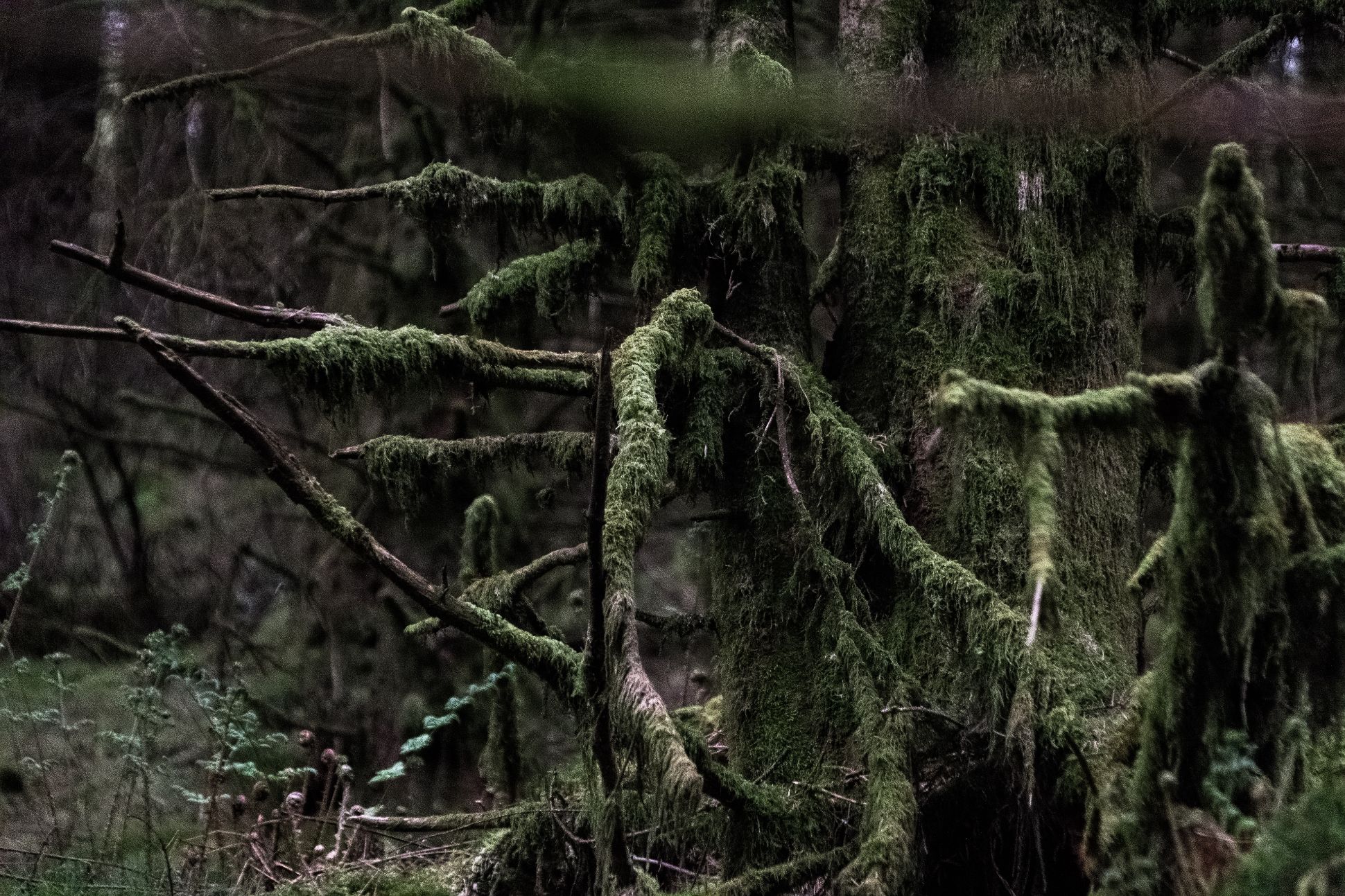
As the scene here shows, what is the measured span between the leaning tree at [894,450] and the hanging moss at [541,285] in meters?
0.02

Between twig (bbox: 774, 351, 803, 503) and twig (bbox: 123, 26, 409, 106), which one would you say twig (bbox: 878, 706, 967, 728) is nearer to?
twig (bbox: 774, 351, 803, 503)

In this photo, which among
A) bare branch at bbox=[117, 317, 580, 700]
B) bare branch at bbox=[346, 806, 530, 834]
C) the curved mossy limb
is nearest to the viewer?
the curved mossy limb

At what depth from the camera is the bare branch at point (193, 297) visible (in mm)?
3268

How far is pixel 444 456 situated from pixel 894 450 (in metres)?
1.80

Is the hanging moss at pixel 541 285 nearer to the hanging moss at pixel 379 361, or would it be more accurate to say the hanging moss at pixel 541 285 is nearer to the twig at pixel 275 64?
the hanging moss at pixel 379 361

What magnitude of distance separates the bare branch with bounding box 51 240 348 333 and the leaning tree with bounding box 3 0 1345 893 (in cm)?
1

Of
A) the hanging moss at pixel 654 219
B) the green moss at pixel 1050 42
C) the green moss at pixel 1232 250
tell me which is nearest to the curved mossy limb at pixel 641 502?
the hanging moss at pixel 654 219

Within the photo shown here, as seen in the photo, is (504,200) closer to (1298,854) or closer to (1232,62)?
(1232,62)

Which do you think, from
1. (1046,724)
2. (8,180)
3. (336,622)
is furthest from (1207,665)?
(8,180)

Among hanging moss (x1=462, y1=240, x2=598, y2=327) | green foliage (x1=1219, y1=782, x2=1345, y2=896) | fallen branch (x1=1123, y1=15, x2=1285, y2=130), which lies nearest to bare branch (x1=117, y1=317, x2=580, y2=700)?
hanging moss (x1=462, y1=240, x2=598, y2=327)

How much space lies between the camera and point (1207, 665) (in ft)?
9.08

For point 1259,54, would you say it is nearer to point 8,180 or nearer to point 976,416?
point 976,416

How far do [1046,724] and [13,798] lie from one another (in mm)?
7384

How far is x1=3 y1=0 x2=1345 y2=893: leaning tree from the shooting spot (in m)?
2.71
